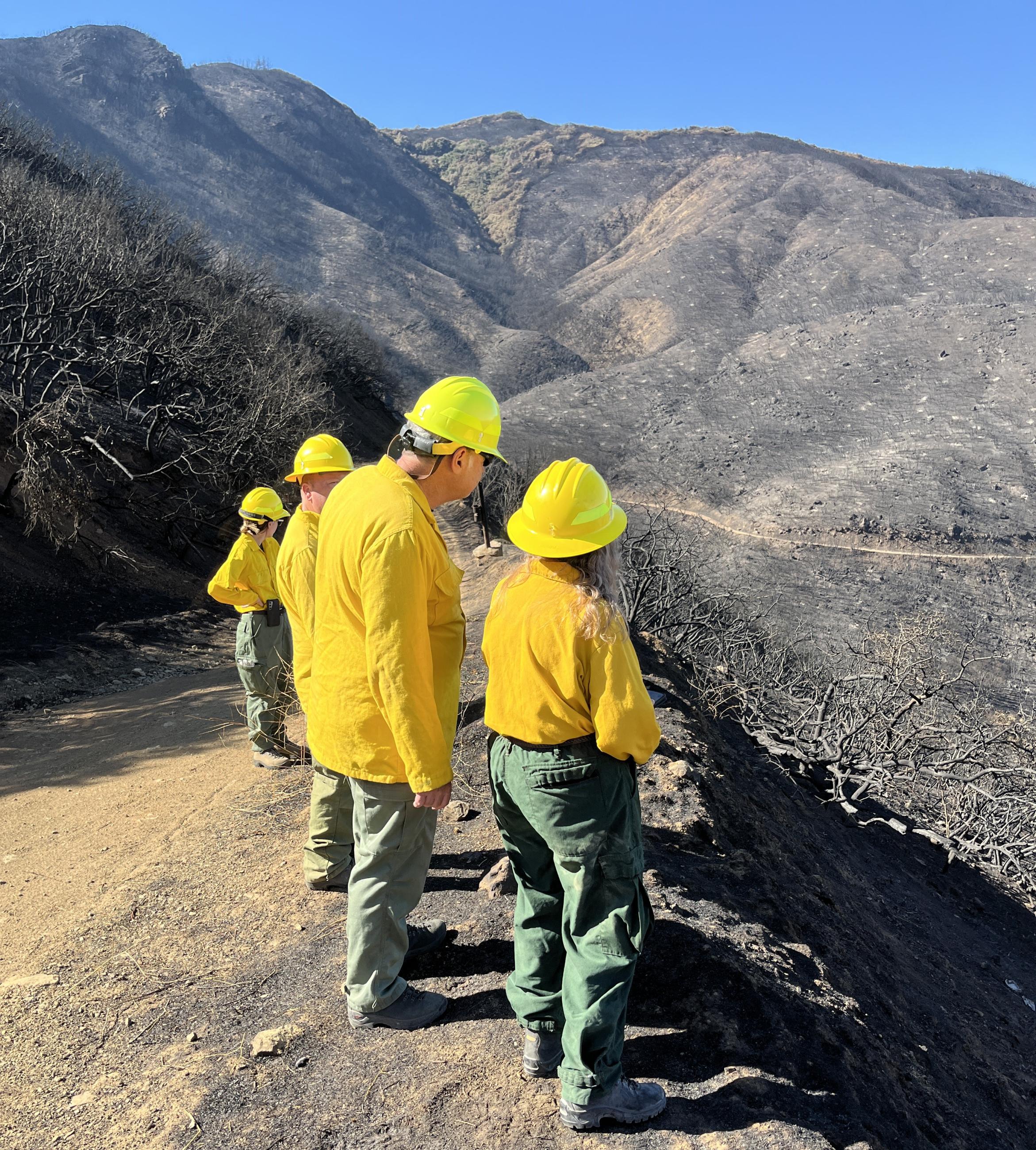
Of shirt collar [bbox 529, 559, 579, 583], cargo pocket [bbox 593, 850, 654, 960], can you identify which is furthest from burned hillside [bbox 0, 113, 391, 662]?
cargo pocket [bbox 593, 850, 654, 960]

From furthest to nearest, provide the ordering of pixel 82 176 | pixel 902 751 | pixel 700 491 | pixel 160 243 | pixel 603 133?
pixel 603 133, pixel 700 491, pixel 82 176, pixel 160 243, pixel 902 751

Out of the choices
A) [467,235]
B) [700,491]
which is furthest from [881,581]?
[467,235]

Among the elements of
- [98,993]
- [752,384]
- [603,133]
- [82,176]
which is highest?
[603,133]

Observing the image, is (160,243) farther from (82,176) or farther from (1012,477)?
(1012,477)

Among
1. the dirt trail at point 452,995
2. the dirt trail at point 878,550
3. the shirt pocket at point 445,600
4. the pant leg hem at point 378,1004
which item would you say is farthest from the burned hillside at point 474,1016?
the dirt trail at point 878,550

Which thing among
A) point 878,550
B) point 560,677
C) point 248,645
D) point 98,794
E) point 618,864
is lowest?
point 878,550

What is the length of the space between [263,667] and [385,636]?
3367mm

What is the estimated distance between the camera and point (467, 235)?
3533 inches

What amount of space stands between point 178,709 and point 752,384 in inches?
1592

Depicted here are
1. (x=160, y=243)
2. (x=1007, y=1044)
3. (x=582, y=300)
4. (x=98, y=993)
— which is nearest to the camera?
(x=98, y=993)

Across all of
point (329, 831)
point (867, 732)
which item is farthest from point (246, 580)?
point (867, 732)

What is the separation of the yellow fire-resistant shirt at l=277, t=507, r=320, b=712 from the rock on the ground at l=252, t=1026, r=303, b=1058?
4.24 feet

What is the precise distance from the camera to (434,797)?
223 cm

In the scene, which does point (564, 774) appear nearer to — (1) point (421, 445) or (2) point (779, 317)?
(1) point (421, 445)
